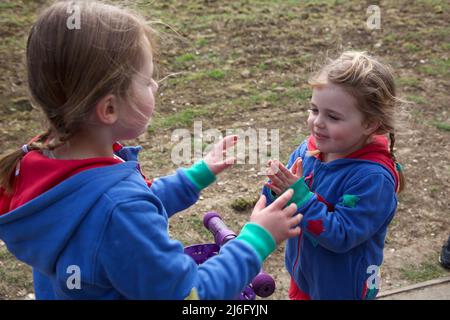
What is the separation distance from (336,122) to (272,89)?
3823mm

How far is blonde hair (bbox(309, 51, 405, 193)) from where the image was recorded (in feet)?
6.99

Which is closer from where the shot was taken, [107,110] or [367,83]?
[107,110]

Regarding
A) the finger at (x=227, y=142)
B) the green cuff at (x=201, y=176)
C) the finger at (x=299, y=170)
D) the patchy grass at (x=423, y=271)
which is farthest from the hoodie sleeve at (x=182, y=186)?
the patchy grass at (x=423, y=271)

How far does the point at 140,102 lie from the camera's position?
162cm

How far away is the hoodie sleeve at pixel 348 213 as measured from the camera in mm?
2023

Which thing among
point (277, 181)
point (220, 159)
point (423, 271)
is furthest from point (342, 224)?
point (423, 271)

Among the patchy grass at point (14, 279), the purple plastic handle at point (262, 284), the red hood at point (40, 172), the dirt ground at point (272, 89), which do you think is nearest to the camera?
the red hood at point (40, 172)

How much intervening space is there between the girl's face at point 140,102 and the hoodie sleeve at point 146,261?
26 cm

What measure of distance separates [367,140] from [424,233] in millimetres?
2038

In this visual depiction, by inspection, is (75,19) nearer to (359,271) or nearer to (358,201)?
(358,201)

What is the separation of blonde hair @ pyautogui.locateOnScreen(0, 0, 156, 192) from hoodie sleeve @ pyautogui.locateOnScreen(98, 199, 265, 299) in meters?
0.33

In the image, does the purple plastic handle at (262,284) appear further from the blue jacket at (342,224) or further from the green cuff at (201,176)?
the green cuff at (201,176)

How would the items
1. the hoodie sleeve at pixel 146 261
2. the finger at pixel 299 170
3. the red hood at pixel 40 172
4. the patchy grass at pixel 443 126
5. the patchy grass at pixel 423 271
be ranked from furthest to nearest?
the patchy grass at pixel 443 126, the patchy grass at pixel 423 271, the finger at pixel 299 170, the red hood at pixel 40 172, the hoodie sleeve at pixel 146 261

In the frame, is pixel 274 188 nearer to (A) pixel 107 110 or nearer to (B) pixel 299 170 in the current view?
(B) pixel 299 170
